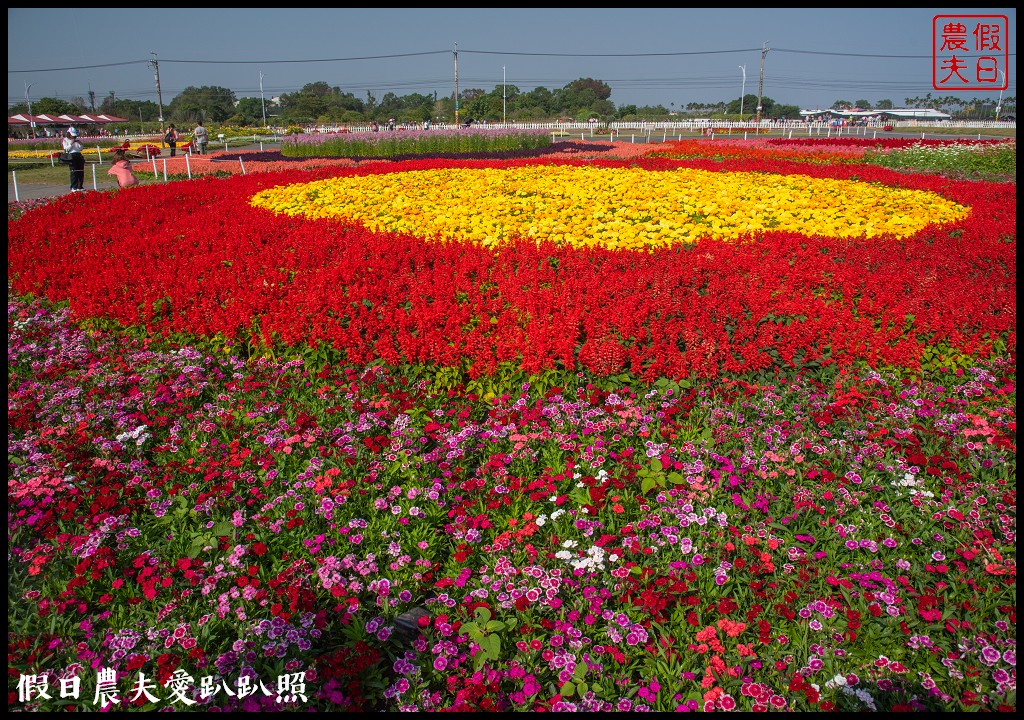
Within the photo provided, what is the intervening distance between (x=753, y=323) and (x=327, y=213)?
6.68 metres

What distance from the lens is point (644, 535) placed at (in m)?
3.17

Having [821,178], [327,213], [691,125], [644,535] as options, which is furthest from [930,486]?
[691,125]

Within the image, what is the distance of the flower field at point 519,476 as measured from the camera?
2502mm

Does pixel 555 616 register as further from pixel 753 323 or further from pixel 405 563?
pixel 753 323

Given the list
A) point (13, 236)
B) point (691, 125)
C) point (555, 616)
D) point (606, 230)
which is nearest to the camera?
point (555, 616)

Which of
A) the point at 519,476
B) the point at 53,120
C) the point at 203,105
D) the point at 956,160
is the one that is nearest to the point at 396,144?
the point at 956,160

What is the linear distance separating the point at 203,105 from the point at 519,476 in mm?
97883

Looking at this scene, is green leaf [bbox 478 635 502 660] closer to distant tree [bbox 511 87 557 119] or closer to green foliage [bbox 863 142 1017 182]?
green foliage [bbox 863 142 1017 182]

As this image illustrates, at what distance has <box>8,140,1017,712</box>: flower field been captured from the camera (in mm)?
2502

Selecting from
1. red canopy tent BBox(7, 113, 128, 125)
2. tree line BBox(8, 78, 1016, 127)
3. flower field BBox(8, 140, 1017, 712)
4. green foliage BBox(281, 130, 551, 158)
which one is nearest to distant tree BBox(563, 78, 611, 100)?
tree line BBox(8, 78, 1016, 127)

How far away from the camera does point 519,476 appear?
368 centimetres

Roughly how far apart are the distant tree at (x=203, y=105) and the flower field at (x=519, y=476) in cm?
8568

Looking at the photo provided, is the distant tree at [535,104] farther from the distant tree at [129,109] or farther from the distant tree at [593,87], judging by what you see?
the distant tree at [129,109]

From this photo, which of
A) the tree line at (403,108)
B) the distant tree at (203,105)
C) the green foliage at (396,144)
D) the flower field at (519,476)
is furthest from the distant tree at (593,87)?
the flower field at (519,476)
